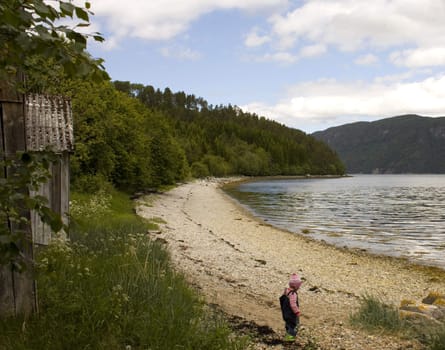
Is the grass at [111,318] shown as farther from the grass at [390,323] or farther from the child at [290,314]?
the grass at [390,323]

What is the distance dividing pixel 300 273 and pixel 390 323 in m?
7.75

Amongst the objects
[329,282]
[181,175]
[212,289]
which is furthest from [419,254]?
[181,175]

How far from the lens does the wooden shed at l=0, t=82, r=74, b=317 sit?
17.1 feet

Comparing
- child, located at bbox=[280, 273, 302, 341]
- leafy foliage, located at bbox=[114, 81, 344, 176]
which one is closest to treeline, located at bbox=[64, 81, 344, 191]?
leafy foliage, located at bbox=[114, 81, 344, 176]

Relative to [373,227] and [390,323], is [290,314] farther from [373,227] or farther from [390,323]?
[373,227]

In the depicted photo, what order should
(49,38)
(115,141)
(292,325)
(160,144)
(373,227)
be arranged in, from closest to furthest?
(49,38) → (292,325) → (373,227) → (115,141) → (160,144)

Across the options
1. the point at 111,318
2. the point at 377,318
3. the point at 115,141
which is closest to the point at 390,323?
the point at 377,318

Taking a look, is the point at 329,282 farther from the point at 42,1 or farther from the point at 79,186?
the point at 79,186

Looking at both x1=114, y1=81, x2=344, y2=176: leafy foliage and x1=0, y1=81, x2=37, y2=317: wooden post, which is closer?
x1=0, y1=81, x2=37, y2=317: wooden post

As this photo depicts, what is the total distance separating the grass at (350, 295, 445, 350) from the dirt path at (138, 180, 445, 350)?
0.97 feet

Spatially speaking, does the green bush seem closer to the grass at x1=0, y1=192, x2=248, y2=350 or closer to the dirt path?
the dirt path

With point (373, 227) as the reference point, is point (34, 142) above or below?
above

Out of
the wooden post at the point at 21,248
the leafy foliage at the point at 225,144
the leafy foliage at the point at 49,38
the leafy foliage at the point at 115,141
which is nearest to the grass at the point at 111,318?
the wooden post at the point at 21,248

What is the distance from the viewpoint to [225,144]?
149625 millimetres
